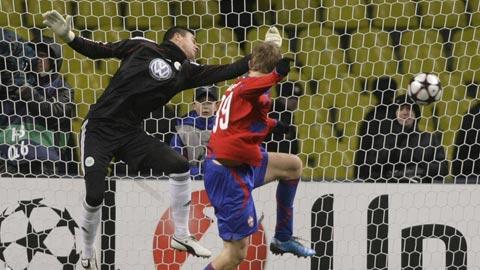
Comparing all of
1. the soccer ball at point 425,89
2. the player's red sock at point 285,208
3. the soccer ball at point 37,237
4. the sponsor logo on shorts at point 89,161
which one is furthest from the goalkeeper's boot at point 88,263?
the soccer ball at point 425,89

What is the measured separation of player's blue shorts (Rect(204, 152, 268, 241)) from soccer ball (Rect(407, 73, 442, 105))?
128cm

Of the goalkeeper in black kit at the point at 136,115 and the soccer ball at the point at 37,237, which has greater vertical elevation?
the goalkeeper in black kit at the point at 136,115

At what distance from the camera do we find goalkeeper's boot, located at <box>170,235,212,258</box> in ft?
16.5

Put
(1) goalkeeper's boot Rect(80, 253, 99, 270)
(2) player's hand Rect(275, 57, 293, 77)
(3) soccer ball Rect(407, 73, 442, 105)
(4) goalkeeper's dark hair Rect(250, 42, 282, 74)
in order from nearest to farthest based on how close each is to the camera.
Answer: (2) player's hand Rect(275, 57, 293, 77) → (4) goalkeeper's dark hair Rect(250, 42, 282, 74) → (1) goalkeeper's boot Rect(80, 253, 99, 270) → (3) soccer ball Rect(407, 73, 442, 105)

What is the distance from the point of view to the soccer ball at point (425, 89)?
5707 millimetres

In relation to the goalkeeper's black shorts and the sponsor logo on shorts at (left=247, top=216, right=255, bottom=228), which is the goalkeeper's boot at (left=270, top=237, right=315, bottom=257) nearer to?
the sponsor logo on shorts at (left=247, top=216, right=255, bottom=228)

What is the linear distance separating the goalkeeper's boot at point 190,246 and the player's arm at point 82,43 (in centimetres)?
101

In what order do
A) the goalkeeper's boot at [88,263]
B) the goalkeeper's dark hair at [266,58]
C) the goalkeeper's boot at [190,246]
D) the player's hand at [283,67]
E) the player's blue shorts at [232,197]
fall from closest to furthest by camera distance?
the player's hand at [283,67] → the goalkeeper's dark hair at [266,58] → the player's blue shorts at [232,197] → the goalkeeper's boot at [190,246] → the goalkeeper's boot at [88,263]

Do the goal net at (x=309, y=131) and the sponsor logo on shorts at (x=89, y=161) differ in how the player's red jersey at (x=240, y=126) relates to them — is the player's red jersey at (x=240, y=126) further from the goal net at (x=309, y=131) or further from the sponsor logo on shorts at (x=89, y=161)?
the goal net at (x=309, y=131)

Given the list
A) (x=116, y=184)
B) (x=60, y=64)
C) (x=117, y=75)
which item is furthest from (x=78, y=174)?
(x=117, y=75)

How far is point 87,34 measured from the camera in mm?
6219

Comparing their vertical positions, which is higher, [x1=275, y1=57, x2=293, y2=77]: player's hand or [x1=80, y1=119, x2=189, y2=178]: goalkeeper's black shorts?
[x1=275, y1=57, x2=293, y2=77]: player's hand

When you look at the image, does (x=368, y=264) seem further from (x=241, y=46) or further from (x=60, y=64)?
(x=60, y=64)

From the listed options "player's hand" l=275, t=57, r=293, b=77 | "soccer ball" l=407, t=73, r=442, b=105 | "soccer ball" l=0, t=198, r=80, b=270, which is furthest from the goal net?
"player's hand" l=275, t=57, r=293, b=77
